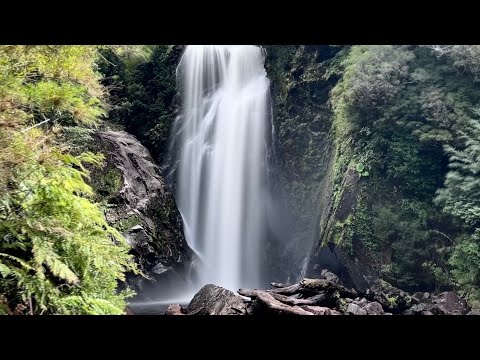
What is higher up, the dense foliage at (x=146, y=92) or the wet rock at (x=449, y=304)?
the dense foliage at (x=146, y=92)

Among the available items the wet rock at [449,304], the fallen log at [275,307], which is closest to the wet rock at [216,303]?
the fallen log at [275,307]

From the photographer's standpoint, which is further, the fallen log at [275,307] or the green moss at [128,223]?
the green moss at [128,223]

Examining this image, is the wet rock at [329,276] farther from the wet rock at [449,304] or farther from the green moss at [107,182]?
the green moss at [107,182]

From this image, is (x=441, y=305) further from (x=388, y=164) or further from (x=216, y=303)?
(x=216, y=303)

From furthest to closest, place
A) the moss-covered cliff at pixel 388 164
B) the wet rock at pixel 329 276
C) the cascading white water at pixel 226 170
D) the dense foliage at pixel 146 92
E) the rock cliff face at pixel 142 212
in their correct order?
the dense foliage at pixel 146 92 → the cascading white water at pixel 226 170 → the wet rock at pixel 329 276 → the moss-covered cliff at pixel 388 164 → the rock cliff face at pixel 142 212

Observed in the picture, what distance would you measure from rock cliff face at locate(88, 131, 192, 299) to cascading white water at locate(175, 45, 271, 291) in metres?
1.95

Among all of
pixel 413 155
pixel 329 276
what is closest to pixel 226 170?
pixel 329 276

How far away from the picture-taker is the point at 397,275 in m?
11.4

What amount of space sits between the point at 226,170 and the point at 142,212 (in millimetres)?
5327

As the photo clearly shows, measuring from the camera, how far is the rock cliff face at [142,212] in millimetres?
11141

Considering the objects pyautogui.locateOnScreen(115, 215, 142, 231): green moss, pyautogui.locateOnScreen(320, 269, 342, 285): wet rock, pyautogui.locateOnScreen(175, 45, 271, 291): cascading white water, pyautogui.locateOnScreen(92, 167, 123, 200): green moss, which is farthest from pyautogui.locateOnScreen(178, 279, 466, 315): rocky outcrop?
Answer: pyautogui.locateOnScreen(175, 45, 271, 291): cascading white water

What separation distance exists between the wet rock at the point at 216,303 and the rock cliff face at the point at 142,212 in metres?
4.42
